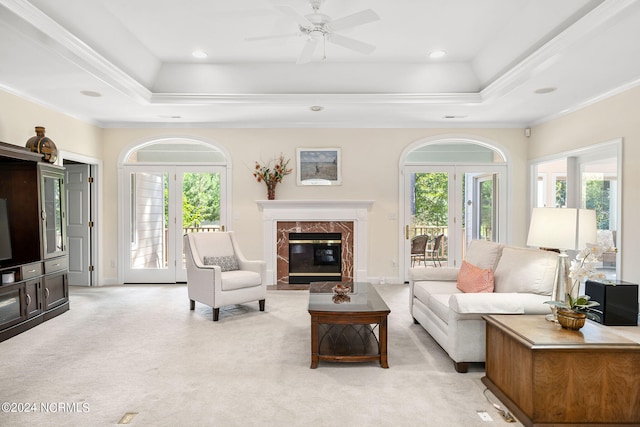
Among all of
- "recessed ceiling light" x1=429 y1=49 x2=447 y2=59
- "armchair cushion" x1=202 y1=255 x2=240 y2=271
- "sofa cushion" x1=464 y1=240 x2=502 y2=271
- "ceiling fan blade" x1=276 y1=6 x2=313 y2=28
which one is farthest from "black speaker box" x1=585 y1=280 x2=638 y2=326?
"armchair cushion" x1=202 y1=255 x2=240 y2=271

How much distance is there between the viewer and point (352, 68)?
4.87 metres

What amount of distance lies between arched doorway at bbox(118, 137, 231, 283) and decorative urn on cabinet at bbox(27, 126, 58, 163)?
188cm

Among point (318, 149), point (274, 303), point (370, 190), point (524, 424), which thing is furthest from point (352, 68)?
point (524, 424)

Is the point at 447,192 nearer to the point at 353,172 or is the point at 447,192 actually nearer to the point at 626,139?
the point at 353,172

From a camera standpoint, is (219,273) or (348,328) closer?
(348,328)

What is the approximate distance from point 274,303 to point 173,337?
1.55m

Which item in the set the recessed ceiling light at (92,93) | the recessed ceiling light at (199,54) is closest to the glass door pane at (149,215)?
the recessed ceiling light at (92,93)

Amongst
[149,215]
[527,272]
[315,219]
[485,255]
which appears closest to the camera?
[527,272]

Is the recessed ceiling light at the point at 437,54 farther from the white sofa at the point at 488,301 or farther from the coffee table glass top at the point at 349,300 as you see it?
the coffee table glass top at the point at 349,300

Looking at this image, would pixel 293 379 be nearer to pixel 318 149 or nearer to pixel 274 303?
pixel 274 303

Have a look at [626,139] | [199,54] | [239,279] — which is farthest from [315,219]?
[626,139]

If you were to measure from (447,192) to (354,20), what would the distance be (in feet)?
13.4

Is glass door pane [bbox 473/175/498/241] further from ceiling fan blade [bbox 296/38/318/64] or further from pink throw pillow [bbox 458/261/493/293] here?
ceiling fan blade [bbox 296/38/318/64]

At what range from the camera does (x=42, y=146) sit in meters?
4.32
